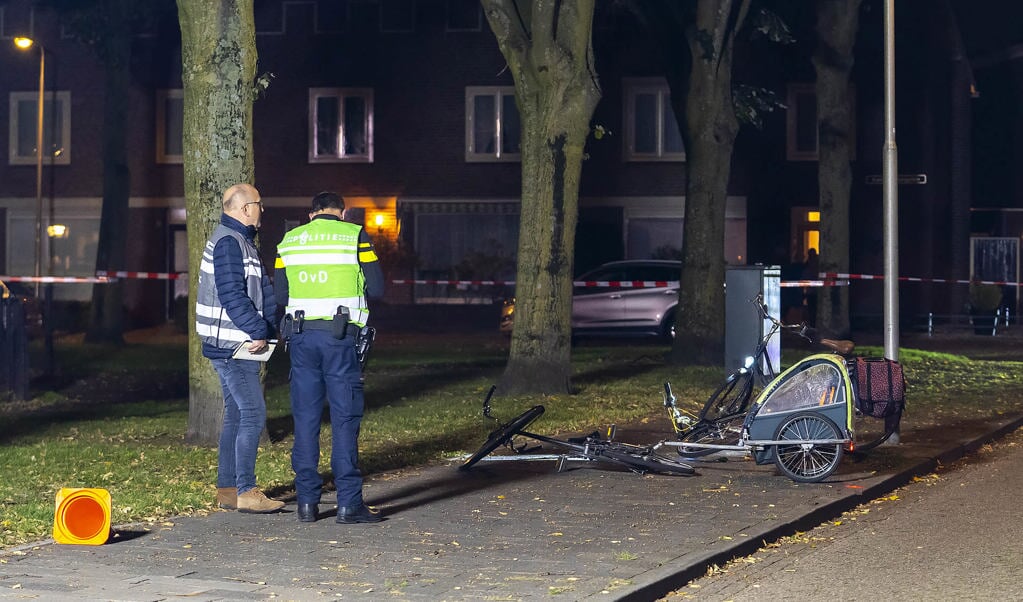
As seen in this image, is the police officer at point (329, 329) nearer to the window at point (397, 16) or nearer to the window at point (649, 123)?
the window at point (649, 123)

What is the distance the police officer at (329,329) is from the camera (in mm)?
8445

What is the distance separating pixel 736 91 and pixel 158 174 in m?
20.0

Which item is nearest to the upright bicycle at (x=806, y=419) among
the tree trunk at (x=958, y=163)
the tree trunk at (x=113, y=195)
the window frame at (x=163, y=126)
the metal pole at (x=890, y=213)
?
the metal pole at (x=890, y=213)

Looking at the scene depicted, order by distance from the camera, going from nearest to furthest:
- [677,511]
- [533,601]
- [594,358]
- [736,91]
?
[533,601], [677,511], [736,91], [594,358]

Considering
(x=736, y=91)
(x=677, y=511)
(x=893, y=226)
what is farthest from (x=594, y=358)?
(x=677, y=511)

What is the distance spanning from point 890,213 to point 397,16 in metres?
24.9

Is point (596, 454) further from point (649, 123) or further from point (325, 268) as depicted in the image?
point (649, 123)

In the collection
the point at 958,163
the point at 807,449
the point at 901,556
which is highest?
the point at 958,163

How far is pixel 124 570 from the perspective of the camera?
7.20 m

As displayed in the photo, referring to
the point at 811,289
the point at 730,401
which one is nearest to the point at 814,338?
the point at 730,401

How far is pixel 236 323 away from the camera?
8.64 m

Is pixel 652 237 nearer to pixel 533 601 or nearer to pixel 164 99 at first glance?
pixel 164 99

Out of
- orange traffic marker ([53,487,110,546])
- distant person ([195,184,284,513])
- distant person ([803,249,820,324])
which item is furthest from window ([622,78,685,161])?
orange traffic marker ([53,487,110,546])

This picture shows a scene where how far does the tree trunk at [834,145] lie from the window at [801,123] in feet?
27.4
